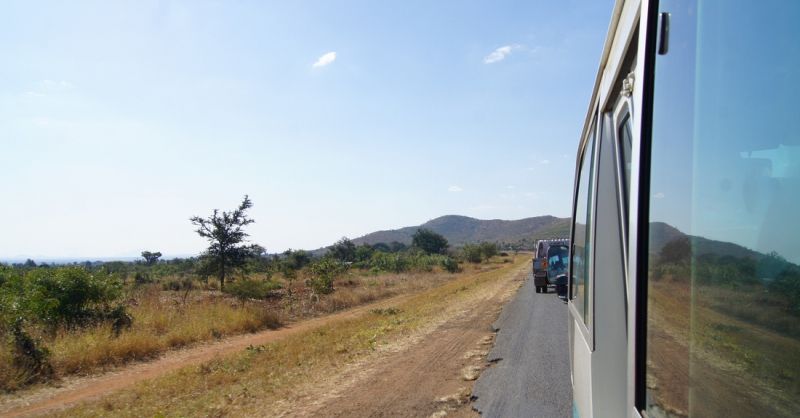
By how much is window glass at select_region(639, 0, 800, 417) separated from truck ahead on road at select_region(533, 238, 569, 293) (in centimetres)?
1751

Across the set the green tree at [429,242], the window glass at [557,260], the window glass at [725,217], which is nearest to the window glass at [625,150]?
the window glass at [725,217]

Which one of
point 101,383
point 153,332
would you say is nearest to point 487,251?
point 153,332

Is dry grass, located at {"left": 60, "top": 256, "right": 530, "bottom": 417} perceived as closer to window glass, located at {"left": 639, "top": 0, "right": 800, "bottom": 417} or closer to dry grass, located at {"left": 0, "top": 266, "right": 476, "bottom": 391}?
dry grass, located at {"left": 0, "top": 266, "right": 476, "bottom": 391}

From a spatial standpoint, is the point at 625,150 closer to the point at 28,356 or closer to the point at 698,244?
the point at 698,244

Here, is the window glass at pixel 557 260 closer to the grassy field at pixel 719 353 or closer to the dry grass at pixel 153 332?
the dry grass at pixel 153 332

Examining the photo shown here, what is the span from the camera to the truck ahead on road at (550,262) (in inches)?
776

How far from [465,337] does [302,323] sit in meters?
10.8

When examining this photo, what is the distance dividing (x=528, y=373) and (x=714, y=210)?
7.34m

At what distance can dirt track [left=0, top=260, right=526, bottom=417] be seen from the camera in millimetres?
7113

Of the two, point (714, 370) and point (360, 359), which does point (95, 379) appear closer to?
point (360, 359)

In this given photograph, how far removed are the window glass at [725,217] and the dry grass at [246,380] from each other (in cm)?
663

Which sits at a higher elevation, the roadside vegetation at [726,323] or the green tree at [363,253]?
the roadside vegetation at [726,323]

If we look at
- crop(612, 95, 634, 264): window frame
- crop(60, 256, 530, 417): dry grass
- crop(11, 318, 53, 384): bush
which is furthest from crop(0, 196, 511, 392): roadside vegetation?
crop(612, 95, 634, 264): window frame

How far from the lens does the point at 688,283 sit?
4.84 feet
